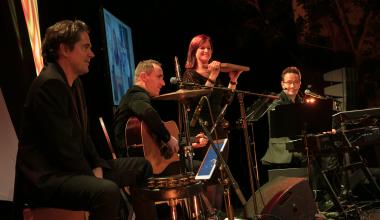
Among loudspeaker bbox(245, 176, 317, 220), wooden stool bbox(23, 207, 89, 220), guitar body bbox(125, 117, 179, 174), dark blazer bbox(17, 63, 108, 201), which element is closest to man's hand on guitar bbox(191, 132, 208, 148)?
guitar body bbox(125, 117, 179, 174)

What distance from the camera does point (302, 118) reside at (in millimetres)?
4250

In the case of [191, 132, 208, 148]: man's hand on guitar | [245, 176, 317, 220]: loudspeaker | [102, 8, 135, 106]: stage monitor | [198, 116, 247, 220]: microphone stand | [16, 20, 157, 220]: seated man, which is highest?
[102, 8, 135, 106]: stage monitor

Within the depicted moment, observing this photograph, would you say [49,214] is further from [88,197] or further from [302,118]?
[302,118]

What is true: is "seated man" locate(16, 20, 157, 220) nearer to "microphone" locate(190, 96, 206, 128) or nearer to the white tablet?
the white tablet

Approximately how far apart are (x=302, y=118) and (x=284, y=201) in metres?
0.89

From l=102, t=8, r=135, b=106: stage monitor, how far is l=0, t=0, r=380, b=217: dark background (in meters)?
0.28

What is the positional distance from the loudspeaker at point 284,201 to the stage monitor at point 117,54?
6.26 feet

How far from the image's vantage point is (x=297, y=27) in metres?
8.23

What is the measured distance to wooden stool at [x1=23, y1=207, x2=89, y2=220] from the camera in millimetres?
2506

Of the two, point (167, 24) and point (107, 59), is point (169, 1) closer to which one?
point (167, 24)

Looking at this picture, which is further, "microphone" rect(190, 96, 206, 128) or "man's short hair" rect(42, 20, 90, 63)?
"microphone" rect(190, 96, 206, 128)

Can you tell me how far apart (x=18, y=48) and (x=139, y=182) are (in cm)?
115

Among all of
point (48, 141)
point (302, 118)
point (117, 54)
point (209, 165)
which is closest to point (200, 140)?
point (209, 165)

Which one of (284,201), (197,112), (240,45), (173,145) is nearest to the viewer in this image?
(284,201)
